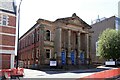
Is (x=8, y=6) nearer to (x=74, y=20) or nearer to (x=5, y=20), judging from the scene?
(x=5, y=20)

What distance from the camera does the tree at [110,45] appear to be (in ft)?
142

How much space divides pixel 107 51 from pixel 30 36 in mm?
17246

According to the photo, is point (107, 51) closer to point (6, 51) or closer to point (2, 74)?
point (6, 51)

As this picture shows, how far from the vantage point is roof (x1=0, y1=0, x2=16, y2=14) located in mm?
29659

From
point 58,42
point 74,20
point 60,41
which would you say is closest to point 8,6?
point 58,42

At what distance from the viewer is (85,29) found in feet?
161

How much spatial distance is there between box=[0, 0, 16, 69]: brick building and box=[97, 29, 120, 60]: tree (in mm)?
20853

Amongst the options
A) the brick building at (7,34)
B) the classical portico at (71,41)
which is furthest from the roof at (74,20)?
the brick building at (7,34)

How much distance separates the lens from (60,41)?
140ft

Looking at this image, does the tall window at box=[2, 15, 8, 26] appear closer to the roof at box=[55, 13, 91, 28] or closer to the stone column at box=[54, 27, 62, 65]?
the stone column at box=[54, 27, 62, 65]

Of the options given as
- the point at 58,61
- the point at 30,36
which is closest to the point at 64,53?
the point at 58,61

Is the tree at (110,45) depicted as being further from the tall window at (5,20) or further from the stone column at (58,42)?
the tall window at (5,20)

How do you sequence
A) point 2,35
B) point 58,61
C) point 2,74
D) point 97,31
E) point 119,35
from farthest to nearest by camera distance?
point 97,31
point 119,35
point 58,61
point 2,35
point 2,74

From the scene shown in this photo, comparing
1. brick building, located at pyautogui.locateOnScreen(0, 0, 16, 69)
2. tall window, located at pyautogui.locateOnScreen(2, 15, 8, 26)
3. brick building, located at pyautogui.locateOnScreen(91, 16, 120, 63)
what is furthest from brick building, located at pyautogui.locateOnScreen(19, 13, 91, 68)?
brick building, located at pyautogui.locateOnScreen(91, 16, 120, 63)
